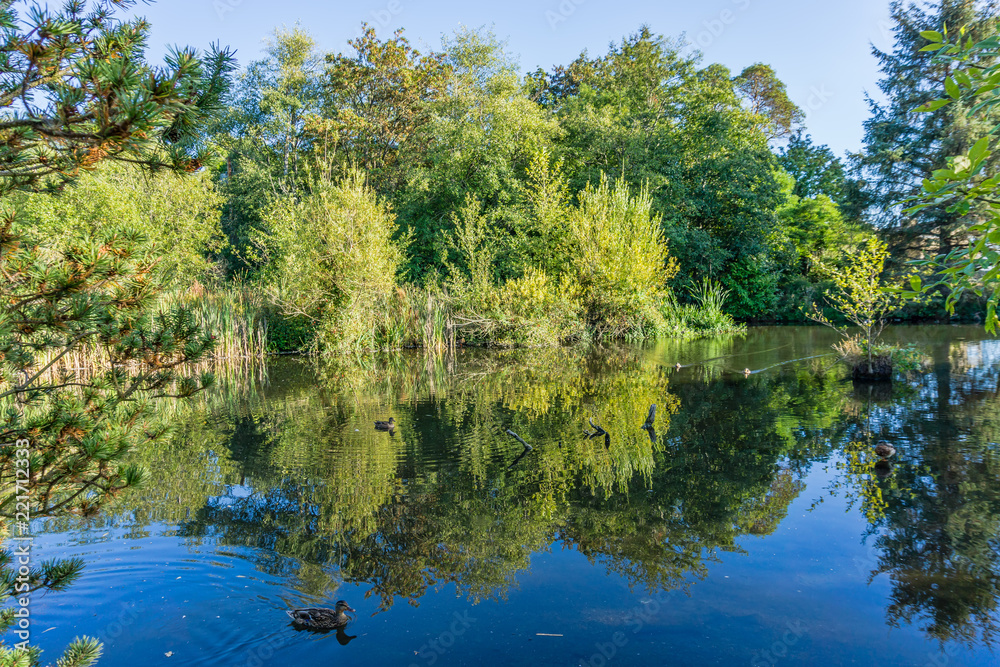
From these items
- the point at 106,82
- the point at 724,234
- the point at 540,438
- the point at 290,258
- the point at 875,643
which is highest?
the point at 724,234

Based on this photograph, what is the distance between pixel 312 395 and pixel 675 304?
18.8 meters

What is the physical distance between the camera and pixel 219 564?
4891 millimetres

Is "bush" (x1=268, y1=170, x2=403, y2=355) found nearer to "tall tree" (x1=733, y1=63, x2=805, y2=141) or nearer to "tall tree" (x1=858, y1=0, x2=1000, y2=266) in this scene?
"tall tree" (x1=858, y1=0, x2=1000, y2=266)

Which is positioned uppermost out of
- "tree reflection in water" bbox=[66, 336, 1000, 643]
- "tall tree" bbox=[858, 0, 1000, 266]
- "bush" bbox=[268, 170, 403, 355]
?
"tall tree" bbox=[858, 0, 1000, 266]

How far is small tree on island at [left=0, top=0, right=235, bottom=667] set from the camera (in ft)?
7.04

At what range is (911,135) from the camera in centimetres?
2467

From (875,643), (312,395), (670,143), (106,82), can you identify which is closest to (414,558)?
(875,643)

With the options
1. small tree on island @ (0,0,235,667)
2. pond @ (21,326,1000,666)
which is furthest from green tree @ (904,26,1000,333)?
small tree on island @ (0,0,235,667)

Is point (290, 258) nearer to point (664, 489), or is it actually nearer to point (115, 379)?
point (664, 489)

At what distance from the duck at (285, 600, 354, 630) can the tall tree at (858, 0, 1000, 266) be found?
84.8 feet

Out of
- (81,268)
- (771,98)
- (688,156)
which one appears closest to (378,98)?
(688,156)

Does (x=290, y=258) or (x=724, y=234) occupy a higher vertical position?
(x=724, y=234)

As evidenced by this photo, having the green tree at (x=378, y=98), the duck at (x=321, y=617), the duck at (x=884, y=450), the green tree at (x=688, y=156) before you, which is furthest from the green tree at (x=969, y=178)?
the green tree at (x=378, y=98)

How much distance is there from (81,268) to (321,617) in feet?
8.77
